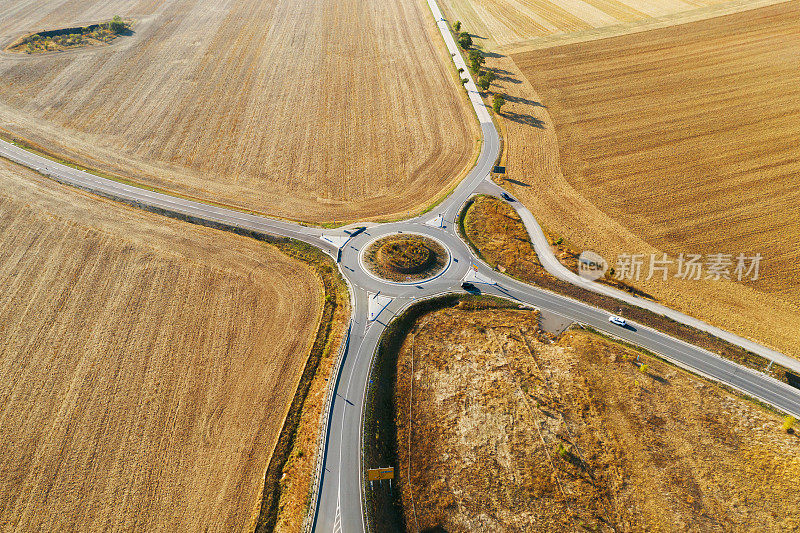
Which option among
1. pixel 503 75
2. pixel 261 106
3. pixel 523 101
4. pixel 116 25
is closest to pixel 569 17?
pixel 503 75

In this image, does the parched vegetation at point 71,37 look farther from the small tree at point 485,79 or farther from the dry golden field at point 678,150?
the dry golden field at point 678,150

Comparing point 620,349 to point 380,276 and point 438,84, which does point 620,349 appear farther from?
point 438,84

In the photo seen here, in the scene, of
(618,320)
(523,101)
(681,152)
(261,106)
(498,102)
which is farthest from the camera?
(523,101)

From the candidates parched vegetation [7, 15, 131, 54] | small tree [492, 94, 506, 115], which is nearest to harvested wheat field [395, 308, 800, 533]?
small tree [492, 94, 506, 115]

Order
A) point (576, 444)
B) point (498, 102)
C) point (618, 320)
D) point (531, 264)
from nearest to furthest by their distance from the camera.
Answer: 1. point (576, 444)
2. point (618, 320)
3. point (531, 264)
4. point (498, 102)

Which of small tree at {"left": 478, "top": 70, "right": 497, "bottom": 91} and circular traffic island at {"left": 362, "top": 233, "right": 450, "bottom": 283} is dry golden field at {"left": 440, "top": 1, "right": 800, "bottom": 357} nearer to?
small tree at {"left": 478, "top": 70, "right": 497, "bottom": 91}

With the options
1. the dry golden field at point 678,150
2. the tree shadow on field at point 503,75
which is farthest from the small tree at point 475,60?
the dry golden field at point 678,150

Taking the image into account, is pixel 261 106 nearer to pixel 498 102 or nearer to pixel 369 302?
pixel 498 102
